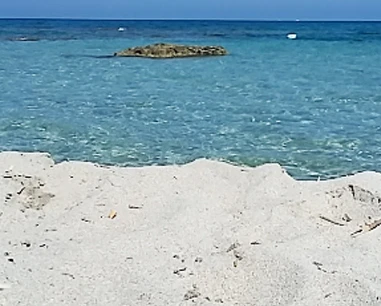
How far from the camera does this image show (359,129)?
423 inches

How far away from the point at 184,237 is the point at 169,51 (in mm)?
25203

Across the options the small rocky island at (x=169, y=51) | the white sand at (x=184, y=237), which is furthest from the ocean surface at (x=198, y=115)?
the small rocky island at (x=169, y=51)

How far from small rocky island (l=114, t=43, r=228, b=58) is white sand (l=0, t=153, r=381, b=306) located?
22738mm

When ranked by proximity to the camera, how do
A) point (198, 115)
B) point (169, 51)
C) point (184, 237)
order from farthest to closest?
point (169, 51) → point (198, 115) → point (184, 237)

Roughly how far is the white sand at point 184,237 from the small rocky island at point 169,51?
22.7 m

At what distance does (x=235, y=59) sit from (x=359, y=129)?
17404 millimetres

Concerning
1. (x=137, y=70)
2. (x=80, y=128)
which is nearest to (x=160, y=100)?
(x=80, y=128)

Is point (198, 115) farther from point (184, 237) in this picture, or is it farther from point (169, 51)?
point (169, 51)

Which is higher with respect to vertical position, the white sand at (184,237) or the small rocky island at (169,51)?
the white sand at (184,237)

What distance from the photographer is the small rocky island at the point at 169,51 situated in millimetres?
28844

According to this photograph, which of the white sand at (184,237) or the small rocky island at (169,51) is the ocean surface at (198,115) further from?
the small rocky island at (169,51)

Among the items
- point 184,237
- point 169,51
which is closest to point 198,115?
point 184,237

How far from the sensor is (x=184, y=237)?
4.64m

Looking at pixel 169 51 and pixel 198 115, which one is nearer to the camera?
pixel 198 115
